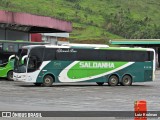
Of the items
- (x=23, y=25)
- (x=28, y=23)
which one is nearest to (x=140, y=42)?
(x=23, y=25)

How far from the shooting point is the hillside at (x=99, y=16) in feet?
365

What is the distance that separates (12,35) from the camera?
43.4m

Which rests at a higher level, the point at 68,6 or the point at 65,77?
the point at 68,6

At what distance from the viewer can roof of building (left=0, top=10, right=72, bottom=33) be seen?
38375 mm

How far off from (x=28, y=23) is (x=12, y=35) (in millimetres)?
3546

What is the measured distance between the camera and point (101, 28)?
383 ft

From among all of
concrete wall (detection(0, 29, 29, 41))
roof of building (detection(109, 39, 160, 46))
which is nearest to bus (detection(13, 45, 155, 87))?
concrete wall (detection(0, 29, 29, 41))

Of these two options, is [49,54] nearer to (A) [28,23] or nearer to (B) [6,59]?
(B) [6,59]

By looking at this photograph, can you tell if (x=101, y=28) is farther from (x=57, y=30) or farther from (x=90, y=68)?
(x=90, y=68)

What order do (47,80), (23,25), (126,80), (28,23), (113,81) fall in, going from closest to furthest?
1. (47,80)
2. (113,81)
3. (126,80)
4. (28,23)
5. (23,25)

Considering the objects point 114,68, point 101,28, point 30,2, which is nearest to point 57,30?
point 114,68

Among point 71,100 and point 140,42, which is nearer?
point 71,100

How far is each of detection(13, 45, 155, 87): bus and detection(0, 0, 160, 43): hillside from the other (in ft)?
219

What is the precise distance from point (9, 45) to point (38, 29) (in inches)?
429
